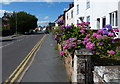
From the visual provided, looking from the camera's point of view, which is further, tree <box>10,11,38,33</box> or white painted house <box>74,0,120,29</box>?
tree <box>10,11,38,33</box>

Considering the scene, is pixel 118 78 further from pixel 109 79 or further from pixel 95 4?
pixel 95 4

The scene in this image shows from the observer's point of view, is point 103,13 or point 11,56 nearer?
point 11,56

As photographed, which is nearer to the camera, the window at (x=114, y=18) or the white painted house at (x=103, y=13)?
the window at (x=114, y=18)

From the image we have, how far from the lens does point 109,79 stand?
97.0 inches

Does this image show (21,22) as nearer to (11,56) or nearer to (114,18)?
(11,56)

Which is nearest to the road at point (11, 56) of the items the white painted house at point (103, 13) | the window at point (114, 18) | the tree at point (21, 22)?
the window at point (114, 18)

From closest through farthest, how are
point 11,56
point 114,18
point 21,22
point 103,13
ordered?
point 11,56
point 114,18
point 103,13
point 21,22

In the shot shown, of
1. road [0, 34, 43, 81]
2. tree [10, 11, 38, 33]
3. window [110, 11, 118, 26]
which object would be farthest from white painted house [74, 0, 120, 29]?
tree [10, 11, 38, 33]

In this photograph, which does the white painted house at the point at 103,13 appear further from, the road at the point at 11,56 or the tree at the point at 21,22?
the tree at the point at 21,22

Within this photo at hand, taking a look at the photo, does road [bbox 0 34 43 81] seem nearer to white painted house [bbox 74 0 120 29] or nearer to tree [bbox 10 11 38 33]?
white painted house [bbox 74 0 120 29]

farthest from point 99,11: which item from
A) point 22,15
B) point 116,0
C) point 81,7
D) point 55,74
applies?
point 22,15

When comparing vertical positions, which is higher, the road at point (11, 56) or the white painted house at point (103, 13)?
the white painted house at point (103, 13)

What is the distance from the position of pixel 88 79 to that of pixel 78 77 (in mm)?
293

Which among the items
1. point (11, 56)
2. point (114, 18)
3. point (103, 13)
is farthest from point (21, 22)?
point (114, 18)
